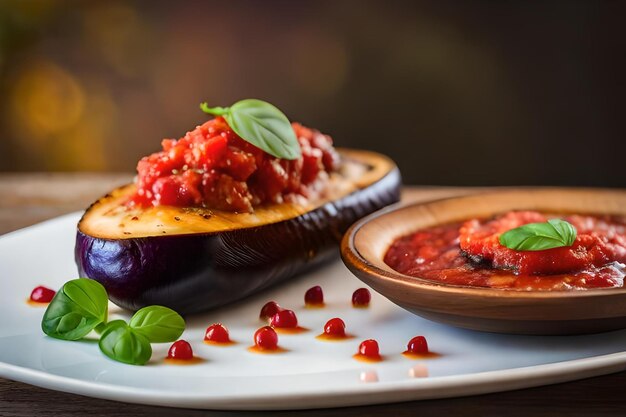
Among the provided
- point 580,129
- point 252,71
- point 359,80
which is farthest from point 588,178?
point 252,71

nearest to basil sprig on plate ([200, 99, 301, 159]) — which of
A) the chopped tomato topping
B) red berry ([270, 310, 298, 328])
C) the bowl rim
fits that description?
the chopped tomato topping

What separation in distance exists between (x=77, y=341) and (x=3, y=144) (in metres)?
5.03

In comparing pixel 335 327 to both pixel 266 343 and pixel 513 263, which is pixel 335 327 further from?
pixel 513 263

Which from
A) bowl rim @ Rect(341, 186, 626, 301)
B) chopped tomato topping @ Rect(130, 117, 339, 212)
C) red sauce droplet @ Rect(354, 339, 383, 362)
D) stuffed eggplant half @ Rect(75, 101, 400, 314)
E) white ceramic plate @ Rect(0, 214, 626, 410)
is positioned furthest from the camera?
chopped tomato topping @ Rect(130, 117, 339, 212)

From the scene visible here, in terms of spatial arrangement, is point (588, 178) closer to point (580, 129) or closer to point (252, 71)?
point (580, 129)

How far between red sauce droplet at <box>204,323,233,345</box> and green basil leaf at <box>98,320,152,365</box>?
0.25 metres

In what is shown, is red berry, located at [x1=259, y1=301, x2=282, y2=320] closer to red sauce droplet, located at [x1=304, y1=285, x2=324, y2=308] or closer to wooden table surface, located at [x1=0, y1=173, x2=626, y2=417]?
red sauce droplet, located at [x1=304, y1=285, x2=324, y2=308]

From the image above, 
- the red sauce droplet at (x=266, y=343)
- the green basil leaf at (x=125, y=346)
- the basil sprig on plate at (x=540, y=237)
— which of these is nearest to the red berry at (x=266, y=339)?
the red sauce droplet at (x=266, y=343)

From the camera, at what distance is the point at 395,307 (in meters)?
3.02

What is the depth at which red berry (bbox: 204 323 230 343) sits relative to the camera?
2725mm

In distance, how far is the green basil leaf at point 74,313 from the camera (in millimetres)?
2652

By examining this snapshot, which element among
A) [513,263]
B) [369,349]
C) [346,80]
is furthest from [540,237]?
[346,80]

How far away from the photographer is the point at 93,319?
2678 mm

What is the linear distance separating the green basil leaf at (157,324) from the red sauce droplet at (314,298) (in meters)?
0.60
